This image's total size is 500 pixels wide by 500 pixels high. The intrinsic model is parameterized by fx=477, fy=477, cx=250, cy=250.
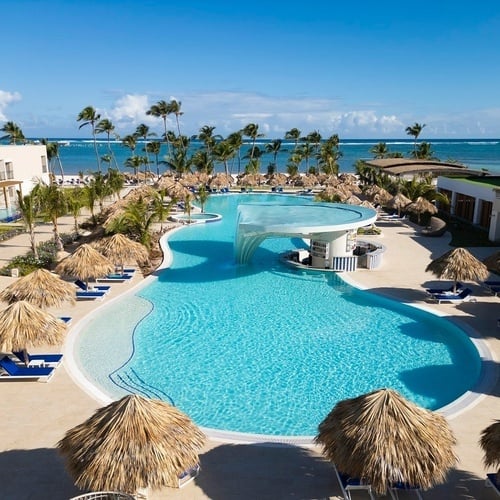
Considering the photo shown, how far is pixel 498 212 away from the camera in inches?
1025

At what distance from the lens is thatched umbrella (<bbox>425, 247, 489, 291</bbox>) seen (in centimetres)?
1686

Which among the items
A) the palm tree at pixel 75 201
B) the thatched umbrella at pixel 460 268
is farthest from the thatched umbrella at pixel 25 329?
the palm tree at pixel 75 201

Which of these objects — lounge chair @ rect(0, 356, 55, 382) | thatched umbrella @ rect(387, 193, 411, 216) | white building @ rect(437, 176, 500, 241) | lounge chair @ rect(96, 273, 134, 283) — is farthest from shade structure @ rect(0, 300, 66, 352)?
thatched umbrella @ rect(387, 193, 411, 216)

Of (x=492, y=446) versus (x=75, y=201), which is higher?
(x=75, y=201)

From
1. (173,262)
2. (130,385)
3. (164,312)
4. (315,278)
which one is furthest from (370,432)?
(173,262)

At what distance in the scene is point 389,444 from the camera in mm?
7156

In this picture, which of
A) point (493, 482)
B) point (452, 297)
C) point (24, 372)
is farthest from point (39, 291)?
point (452, 297)

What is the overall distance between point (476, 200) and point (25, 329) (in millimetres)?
28007

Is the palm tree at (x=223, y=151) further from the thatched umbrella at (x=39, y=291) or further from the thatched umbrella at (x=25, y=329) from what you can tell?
the thatched umbrella at (x=25, y=329)

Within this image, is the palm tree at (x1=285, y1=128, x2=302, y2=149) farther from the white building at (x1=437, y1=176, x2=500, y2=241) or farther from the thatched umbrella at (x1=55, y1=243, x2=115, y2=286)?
the thatched umbrella at (x1=55, y1=243, x2=115, y2=286)

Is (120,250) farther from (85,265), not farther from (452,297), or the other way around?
(452,297)

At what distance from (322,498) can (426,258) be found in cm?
1777

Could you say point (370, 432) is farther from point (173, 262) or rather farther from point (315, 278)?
point (173, 262)

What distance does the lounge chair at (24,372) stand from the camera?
1138 centimetres
